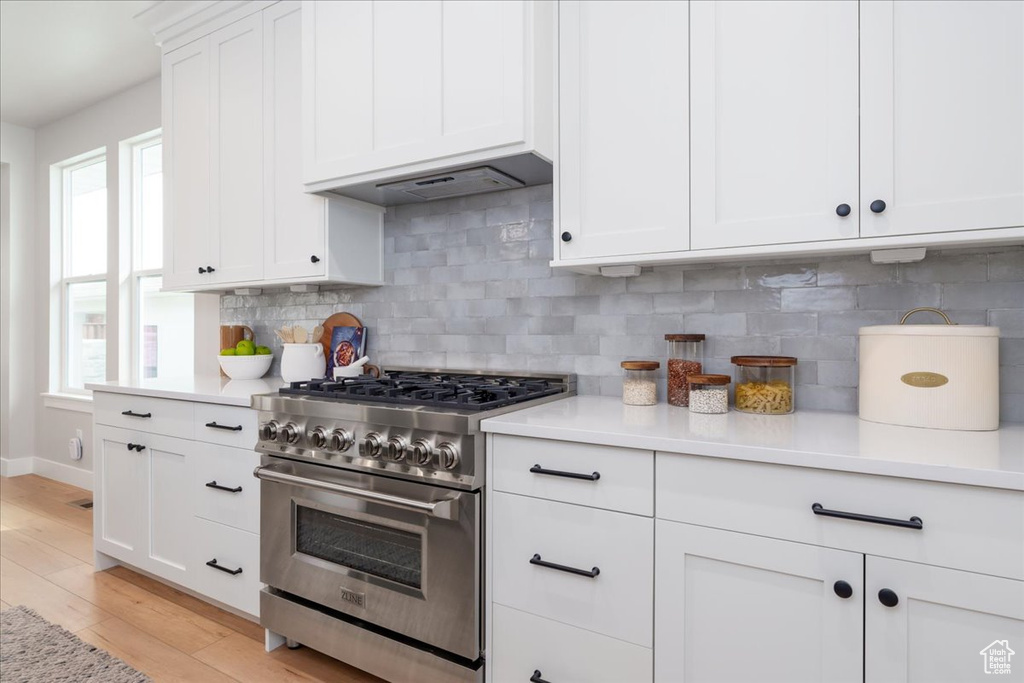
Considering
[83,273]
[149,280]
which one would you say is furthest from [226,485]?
[83,273]

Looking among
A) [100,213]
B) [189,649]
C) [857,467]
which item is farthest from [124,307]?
[857,467]

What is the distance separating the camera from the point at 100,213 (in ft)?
14.6

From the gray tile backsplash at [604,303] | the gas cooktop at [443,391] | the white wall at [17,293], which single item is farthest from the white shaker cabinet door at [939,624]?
the white wall at [17,293]

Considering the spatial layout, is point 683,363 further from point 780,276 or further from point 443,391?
point 443,391

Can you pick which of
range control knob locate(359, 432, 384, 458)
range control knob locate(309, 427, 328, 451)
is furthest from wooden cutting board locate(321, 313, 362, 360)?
range control knob locate(359, 432, 384, 458)

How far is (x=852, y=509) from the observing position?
1.14 m

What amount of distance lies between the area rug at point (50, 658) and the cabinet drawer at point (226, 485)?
56cm

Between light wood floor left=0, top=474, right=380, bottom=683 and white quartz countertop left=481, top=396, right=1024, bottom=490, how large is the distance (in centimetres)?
119

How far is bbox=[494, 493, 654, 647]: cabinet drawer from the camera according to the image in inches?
54.2

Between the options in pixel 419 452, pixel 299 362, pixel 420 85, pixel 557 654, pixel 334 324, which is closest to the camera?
pixel 557 654

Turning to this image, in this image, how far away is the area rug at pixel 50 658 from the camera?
75.0 inches

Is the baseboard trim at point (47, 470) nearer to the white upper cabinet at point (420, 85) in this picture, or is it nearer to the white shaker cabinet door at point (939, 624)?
the white upper cabinet at point (420, 85)

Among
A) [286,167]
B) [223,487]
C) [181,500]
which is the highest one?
[286,167]

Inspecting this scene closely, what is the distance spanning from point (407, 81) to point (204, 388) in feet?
5.16
